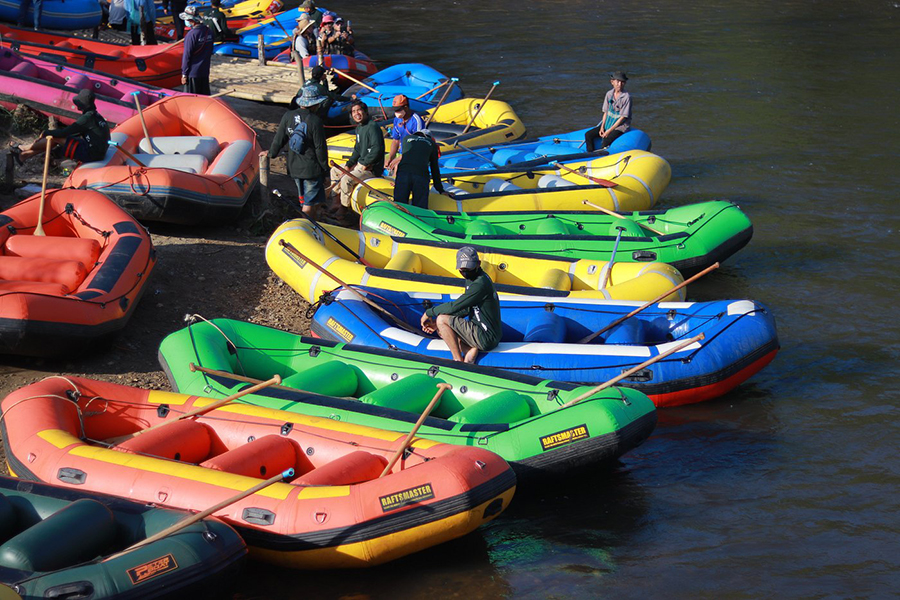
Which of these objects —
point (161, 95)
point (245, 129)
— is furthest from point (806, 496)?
point (161, 95)

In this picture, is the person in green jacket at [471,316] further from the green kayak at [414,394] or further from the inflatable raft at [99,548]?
the inflatable raft at [99,548]

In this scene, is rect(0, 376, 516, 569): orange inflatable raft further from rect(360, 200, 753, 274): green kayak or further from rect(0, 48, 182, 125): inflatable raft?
rect(0, 48, 182, 125): inflatable raft

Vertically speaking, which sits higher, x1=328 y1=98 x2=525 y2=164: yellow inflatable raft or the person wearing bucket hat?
the person wearing bucket hat

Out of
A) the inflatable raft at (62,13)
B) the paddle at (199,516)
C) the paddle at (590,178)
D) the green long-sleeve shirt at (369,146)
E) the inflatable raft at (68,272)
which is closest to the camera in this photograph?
the paddle at (199,516)

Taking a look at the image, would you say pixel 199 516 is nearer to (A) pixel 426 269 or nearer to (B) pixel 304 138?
(A) pixel 426 269

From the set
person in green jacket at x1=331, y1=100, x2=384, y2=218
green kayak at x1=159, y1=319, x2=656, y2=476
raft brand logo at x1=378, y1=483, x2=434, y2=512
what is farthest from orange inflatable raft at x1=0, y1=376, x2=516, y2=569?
person in green jacket at x1=331, y1=100, x2=384, y2=218

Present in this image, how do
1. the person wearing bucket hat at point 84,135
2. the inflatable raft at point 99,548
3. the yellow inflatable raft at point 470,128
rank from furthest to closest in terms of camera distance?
the yellow inflatable raft at point 470,128
the person wearing bucket hat at point 84,135
the inflatable raft at point 99,548

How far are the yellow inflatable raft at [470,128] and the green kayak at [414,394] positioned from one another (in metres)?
6.69

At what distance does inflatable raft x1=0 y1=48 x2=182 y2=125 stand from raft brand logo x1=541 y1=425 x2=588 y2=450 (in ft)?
28.3

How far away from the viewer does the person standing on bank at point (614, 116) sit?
14.0 meters

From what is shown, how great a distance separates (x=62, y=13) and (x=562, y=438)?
15007mm

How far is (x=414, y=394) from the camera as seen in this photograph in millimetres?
7789

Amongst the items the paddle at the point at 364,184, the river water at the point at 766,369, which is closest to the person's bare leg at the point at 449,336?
the river water at the point at 766,369

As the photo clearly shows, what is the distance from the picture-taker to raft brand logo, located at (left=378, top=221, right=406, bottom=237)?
11.1 m
